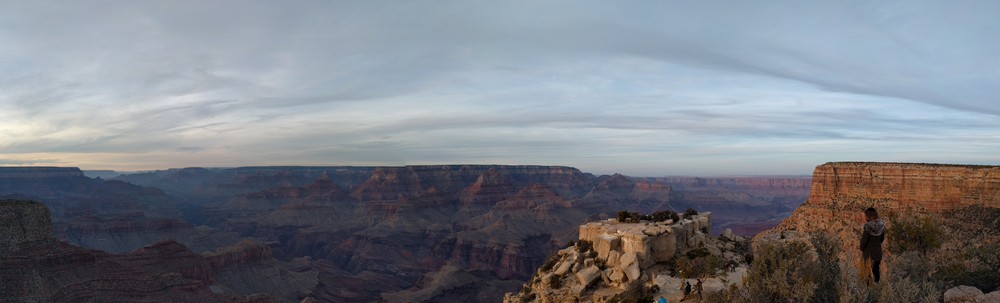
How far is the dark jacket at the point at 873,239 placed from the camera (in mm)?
15359

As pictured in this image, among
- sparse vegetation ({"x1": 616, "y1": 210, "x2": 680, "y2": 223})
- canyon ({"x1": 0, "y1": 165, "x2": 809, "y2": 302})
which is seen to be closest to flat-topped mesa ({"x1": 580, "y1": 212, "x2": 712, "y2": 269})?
sparse vegetation ({"x1": 616, "y1": 210, "x2": 680, "y2": 223})

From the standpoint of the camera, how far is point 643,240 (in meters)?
18.4

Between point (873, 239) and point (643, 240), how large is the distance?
6.65 m

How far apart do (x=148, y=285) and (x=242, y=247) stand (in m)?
36.9

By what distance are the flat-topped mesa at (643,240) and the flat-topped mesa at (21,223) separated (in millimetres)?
74816

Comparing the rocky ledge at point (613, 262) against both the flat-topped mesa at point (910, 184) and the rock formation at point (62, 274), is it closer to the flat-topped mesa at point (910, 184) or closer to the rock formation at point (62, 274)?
the flat-topped mesa at point (910, 184)

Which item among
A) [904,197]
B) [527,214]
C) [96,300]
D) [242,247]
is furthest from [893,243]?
[527,214]

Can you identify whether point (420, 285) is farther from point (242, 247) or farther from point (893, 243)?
point (893, 243)

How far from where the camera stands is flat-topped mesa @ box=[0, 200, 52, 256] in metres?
63.2

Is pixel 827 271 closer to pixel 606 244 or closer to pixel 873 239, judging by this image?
pixel 873 239

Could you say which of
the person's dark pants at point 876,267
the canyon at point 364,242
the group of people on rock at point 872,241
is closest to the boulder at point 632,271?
the group of people on rock at point 872,241

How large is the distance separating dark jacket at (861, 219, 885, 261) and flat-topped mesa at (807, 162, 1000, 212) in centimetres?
5245

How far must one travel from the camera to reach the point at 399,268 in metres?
140

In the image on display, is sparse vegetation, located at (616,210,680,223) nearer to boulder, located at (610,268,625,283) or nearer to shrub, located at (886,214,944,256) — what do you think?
boulder, located at (610,268,625,283)
